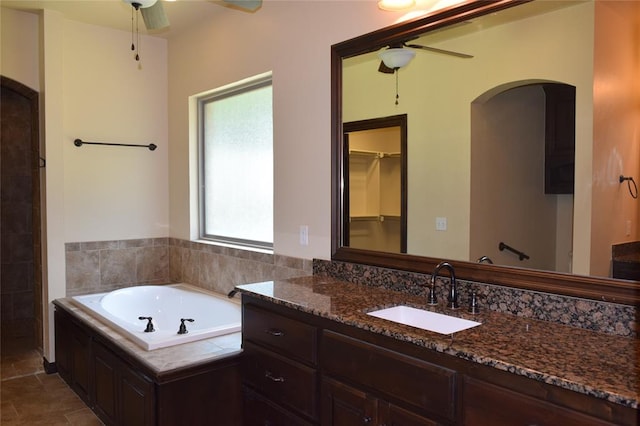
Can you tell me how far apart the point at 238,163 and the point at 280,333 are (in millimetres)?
2048

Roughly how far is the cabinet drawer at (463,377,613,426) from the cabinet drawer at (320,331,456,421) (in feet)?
0.21

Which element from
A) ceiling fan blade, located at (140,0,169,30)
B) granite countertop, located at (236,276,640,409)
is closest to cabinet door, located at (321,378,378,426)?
granite countertop, located at (236,276,640,409)

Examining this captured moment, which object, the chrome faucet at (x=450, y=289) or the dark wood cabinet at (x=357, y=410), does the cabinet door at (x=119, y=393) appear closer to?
the dark wood cabinet at (x=357, y=410)

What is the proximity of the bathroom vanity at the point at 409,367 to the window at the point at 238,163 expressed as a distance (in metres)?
1.32

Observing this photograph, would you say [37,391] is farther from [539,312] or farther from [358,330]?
[539,312]

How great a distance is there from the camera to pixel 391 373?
1.64 metres

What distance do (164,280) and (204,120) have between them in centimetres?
153

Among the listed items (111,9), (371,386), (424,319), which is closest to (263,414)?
(371,386)

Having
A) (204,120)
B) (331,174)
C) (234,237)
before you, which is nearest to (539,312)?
(331,174)

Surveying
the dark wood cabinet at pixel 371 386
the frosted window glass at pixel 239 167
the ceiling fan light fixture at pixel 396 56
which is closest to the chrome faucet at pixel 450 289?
the dark wood cabinet at pixel 371 386

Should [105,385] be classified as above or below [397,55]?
below

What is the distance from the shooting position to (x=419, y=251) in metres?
2.28

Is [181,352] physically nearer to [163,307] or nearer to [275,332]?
[275,332]

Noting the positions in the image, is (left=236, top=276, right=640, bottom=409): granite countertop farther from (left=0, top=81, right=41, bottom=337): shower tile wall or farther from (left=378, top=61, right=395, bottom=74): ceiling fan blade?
(left=0, top=81, right=41, bottom=337): shower tile wall
